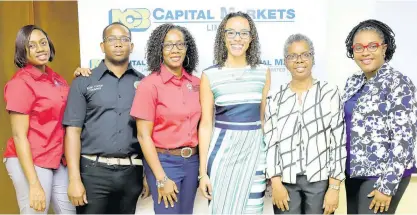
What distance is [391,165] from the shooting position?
84.7 inches

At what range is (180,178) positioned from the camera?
2.48 metres

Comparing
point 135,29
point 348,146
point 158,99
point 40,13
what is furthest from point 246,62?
point 40,13

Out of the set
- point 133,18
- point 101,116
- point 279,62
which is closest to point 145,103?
point 101,116

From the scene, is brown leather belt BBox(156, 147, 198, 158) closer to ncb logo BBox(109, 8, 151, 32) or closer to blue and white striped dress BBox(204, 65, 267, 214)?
blue and white striped dress BBox(204, 65, 267, 214)

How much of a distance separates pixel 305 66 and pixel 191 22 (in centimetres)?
108

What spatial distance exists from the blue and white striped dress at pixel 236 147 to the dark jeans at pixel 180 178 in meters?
0.12

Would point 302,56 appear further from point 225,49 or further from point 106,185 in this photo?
point 106,185

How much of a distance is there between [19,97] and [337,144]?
1828mm

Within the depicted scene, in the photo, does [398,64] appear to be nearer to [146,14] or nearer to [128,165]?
[146,14]

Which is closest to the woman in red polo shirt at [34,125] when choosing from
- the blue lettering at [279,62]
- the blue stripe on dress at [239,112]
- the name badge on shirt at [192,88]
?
the name badge on shirt at [192,88]

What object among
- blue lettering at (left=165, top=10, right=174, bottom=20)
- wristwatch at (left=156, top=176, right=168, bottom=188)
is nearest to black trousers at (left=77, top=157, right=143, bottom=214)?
wristwatch at (left=156, top=176, right=168, bottom=188)

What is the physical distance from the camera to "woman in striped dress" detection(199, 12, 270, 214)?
2428 millimetres

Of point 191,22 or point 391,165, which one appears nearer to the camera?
point 391,165

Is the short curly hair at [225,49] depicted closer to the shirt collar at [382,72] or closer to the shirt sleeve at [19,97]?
the shirt collar at [382,72]
